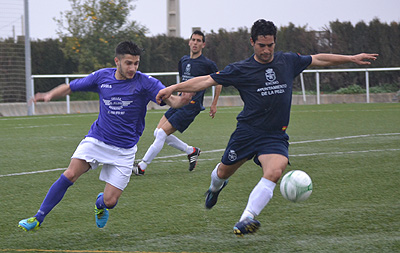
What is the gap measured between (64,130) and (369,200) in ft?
31.9

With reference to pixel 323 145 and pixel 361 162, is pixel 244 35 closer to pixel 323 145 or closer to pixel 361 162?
pixel 323 145

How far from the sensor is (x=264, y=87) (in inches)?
214

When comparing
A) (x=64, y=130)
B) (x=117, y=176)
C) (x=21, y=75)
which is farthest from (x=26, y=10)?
(x=117, y=176)

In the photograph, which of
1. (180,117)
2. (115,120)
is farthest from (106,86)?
(180,117)

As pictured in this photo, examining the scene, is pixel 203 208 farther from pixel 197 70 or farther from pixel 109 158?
pixel 197 70

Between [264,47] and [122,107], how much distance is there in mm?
1344

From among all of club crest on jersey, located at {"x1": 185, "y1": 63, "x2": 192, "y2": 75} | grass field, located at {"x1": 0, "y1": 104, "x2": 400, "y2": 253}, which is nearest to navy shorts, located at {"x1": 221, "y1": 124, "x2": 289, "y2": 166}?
grass field, located at {"x1": 0, "y1": 104, "x2": 400, "y2": 253}

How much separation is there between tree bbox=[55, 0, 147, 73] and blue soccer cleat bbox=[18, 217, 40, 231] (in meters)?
18.0

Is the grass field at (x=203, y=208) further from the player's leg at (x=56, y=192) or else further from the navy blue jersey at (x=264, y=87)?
the navy blue jersey at (x=264, y=87)

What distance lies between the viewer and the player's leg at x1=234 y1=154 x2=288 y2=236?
4746mm

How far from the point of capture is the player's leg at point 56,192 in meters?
5.20

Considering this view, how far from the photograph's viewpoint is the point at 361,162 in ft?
29.4

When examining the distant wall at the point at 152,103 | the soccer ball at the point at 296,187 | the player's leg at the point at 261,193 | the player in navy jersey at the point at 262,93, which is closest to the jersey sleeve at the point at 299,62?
the player in navy jersey at the point at 262,93

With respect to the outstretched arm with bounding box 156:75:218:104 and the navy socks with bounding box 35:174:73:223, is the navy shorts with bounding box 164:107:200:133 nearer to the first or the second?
the outstretched arm with bounding box 156:75:218:104
